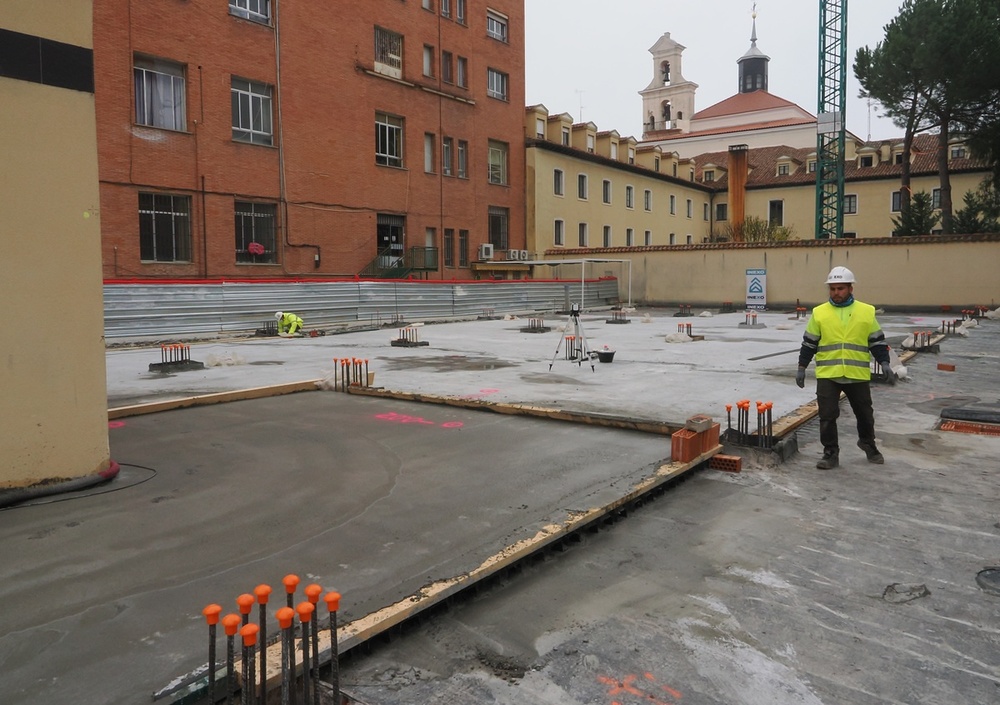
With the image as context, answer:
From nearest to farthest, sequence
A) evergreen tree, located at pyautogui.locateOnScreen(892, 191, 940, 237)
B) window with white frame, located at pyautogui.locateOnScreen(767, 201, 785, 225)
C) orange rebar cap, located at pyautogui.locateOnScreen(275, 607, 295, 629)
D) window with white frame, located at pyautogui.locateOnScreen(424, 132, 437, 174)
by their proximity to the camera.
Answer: orange rebar cap, located at pyautogui.locateOnScreen(275, 607, 295, 629) < window with white frame, located at pyautogui.locateOnScreen(424, 132, 437, 174) < evergreen tree, located at pyautogui.locateOnScreen(892, 191, 940, 237) < window with white frame, located at pyautogui.locateOnScreen(767, 201, 785, 225)

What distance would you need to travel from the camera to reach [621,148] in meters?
49.3

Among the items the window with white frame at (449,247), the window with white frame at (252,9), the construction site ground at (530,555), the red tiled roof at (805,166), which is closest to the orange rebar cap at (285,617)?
the construction site ground at (530,555)

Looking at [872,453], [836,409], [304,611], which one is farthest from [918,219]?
[304,611]

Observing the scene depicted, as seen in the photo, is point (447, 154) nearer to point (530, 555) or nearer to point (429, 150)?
point (429, 150)

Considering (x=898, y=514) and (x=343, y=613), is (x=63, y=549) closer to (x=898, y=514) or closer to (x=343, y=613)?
(x=343, y=613)

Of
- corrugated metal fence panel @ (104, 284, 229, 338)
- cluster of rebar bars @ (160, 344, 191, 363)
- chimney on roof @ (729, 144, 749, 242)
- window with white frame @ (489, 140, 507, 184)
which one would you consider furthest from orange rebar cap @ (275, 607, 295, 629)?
chimney on roof @ (729, 144, 749, 242)

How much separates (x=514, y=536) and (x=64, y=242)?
13.2 feet

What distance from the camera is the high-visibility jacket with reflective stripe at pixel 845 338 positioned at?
678 centimetres

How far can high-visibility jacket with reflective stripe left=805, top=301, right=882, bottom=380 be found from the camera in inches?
267

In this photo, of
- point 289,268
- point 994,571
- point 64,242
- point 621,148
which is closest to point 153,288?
point 289,268

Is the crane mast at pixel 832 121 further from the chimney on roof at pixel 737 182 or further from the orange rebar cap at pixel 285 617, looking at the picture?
the orange rebar cap at pixel 285 617

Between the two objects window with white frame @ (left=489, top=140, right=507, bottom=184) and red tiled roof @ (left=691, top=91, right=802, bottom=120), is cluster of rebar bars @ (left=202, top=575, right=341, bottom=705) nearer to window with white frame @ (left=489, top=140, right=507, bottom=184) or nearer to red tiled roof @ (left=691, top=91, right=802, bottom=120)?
window with white frame @ (left=489, top=140, right=507, bottom=184)

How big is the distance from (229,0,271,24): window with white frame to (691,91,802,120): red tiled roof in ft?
196

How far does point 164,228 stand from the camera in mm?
24188
